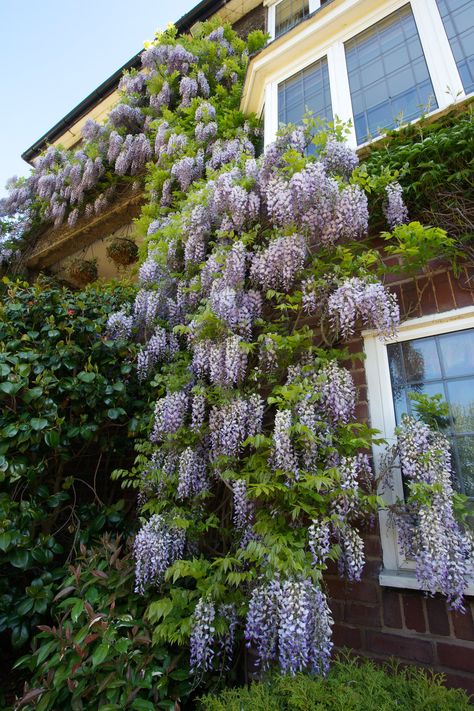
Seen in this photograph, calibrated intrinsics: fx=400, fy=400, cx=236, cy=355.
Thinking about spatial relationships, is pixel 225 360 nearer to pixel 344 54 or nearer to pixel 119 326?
pixel 119 326

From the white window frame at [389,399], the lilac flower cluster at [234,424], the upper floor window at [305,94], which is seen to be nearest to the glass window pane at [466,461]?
the white window frame at [389,399]

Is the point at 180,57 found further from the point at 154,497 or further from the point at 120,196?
the point at 154,497

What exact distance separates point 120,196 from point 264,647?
255 inches

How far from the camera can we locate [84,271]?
6859 millimetres

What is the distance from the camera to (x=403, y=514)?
2.32 meters

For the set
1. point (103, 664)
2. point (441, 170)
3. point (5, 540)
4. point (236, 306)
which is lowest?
point (103, 664)

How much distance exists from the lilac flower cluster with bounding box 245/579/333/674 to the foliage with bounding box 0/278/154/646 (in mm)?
1558

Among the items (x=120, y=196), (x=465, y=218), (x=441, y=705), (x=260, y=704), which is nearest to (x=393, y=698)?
(x=441, y=705)

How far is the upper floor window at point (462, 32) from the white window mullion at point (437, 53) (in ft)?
0.13

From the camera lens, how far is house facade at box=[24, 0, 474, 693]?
2.26 metres

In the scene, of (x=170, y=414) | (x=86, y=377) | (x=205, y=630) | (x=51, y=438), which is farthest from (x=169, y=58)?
(x=205, y=630)

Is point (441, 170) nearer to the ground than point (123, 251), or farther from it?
nearer to the ground

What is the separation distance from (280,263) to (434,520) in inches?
77.5

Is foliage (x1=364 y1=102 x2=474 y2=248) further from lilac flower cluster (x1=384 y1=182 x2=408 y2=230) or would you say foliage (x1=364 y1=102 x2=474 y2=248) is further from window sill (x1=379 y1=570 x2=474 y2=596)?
window sill (x1=379 y1=570 x2=474 y2=596)
